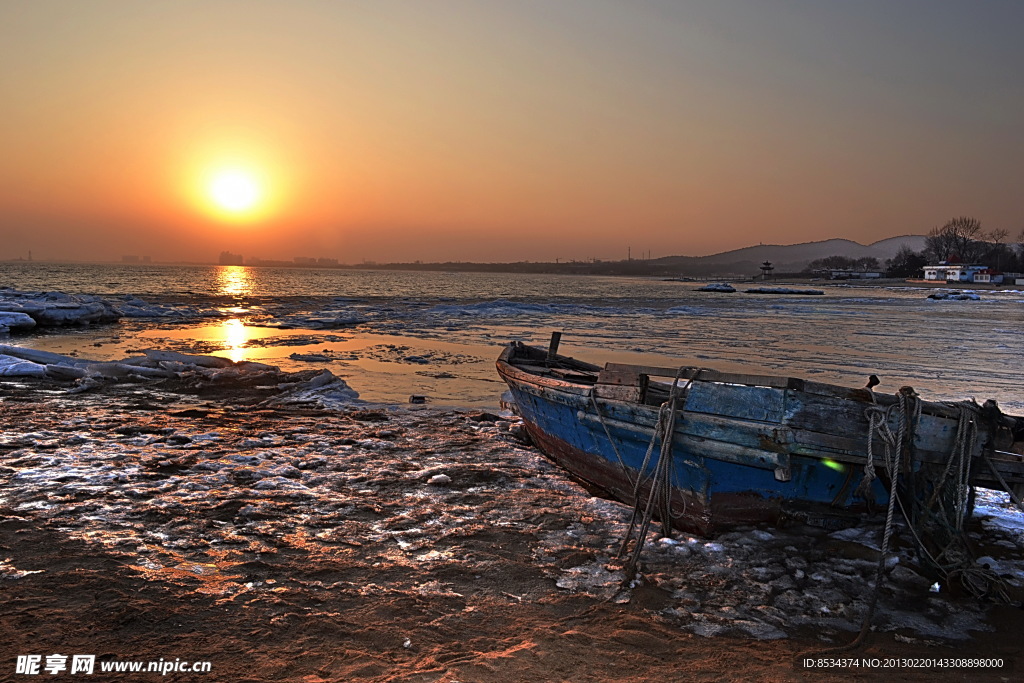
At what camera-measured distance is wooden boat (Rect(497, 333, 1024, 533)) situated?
456 cm

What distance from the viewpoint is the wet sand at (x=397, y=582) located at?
3.47m

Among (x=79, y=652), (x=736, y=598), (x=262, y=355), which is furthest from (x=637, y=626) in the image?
(x=262, y=355)

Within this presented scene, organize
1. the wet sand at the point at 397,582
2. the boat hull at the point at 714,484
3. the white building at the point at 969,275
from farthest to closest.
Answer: the white building at the point at 969,275 → the boat hull at the point at 714,484 → the wet sand at the point at 397,582

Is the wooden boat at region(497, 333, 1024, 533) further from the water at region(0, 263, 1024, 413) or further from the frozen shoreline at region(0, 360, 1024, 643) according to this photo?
the water at region(0, 263, 1024, 413)

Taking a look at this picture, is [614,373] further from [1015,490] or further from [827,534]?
[1015,490]

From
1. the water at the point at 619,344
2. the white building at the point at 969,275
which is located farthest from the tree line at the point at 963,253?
the water at the point at 619,344

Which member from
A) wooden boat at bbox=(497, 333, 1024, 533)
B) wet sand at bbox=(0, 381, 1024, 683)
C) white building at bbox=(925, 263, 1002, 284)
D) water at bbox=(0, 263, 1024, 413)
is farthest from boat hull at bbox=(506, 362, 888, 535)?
white building at bbox=(925, 263, 1002, 284)

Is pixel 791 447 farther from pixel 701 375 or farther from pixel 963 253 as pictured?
pixel 963 253

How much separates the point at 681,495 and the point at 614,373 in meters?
1.24

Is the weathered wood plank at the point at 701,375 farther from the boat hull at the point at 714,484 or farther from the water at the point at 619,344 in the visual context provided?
the water at the point at 619,344

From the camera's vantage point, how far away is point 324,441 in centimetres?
823

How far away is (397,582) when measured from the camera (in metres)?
4.37

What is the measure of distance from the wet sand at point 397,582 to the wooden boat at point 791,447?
0.42m

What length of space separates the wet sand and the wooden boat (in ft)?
1.38
